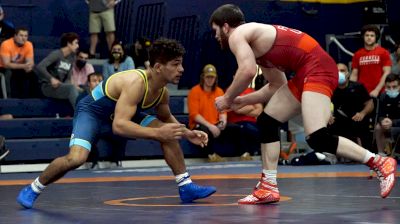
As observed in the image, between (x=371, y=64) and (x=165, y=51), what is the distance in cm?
683

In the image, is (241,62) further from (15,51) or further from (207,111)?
(15,51)

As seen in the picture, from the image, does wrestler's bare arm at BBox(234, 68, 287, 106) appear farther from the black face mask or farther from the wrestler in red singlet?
the black face mask

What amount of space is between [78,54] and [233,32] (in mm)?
6973

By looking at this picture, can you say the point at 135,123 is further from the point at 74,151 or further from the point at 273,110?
the point at 273,110

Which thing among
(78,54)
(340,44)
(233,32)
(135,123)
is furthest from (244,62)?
(340,44)

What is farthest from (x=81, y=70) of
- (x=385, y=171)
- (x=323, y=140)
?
(x=385, y=171)

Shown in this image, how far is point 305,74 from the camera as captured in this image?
22.3ft

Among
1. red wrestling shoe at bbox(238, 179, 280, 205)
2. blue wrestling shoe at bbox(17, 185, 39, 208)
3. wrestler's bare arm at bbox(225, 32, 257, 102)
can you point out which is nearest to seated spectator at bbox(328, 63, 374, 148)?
red wrestling shoe at bbox(238, 179, 280, 205)

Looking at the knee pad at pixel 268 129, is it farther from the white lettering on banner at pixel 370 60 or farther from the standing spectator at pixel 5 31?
the standing spectator at pixel 5 31

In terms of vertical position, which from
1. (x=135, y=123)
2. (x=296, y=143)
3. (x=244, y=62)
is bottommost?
(x=296, y=143)

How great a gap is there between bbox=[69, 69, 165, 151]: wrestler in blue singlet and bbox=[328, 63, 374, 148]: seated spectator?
18.0 feet

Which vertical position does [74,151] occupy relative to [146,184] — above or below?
above

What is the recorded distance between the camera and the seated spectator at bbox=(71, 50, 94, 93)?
13.4m

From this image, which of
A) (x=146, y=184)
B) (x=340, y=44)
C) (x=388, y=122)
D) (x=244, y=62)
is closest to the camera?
(x=244, y=62)
